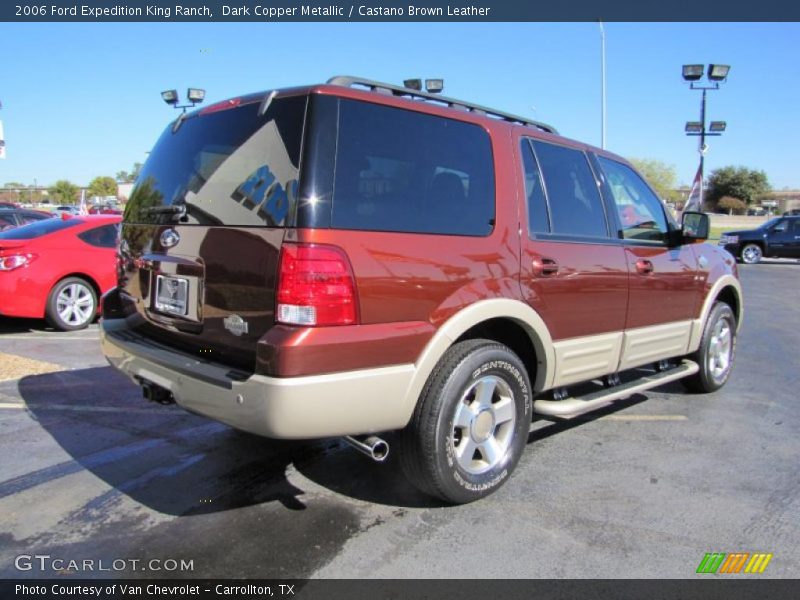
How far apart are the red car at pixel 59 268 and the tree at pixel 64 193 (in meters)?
92.9

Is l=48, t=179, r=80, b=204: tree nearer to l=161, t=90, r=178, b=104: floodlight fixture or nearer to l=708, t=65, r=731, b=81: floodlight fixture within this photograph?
l=161, t=90, r=178, b=104: floodlight fixture

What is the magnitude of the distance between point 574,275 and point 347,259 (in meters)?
1.67

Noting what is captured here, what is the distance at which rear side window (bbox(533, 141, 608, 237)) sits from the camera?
3777mm

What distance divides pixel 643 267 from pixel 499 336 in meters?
1.42

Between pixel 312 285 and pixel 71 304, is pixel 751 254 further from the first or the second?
pixel 312 285

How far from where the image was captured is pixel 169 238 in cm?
320

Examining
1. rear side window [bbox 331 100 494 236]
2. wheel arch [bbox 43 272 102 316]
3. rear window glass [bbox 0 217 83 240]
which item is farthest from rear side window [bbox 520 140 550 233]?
rear window glass [bbox 0 217 83 240]

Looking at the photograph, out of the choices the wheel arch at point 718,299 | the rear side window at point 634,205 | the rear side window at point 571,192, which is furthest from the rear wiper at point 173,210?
the wheel arch at point 718,299

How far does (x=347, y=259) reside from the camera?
8.65ft

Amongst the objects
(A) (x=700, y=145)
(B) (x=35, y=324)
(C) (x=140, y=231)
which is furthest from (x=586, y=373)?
(A) (x=700, y=145)

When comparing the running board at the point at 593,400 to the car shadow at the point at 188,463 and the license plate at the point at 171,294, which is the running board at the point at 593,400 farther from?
the license plate at the point at 171,294

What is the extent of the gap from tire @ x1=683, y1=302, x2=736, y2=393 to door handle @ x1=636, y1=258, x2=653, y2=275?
1.17 m

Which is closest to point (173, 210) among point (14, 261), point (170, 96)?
point (14, 261)

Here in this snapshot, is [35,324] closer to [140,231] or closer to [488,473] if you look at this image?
[140,231]
